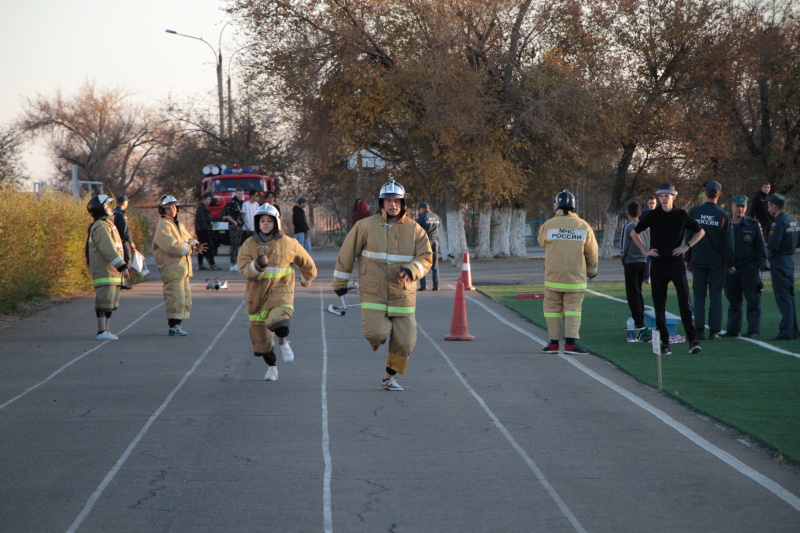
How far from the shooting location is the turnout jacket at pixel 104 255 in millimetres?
13086

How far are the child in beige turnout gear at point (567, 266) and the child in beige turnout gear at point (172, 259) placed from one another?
5176mm

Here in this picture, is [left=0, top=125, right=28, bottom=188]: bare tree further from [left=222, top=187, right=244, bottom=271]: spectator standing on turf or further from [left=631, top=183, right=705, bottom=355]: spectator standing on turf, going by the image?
[left=631, top=183, right=705, bottom=355]: spectator standing on turf

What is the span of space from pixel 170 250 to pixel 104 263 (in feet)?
3.07

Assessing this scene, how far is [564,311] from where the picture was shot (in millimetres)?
11609

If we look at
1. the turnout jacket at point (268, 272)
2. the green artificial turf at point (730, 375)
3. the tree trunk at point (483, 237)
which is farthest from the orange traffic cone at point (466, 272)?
the tree trunk at point (483, 237)

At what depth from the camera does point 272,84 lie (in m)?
32.6

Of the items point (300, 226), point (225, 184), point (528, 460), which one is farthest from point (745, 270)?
point (225, 184)

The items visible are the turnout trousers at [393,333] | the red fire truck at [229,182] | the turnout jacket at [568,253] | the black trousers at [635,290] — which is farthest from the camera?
the red fire truck at [229,182]

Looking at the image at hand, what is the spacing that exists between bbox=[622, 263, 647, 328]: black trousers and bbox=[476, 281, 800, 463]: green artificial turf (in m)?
0.39

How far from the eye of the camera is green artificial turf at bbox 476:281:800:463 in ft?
24.5

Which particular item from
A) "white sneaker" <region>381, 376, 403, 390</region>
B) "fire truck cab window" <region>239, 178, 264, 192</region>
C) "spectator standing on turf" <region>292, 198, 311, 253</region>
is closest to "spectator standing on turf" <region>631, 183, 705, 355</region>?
"white sneaker" <region>381, 376, 403, 390</region>

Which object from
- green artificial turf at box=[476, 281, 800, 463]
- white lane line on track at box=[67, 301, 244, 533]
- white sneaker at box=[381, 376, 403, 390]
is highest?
white sneaker at box=[381, 376, 403, 390]

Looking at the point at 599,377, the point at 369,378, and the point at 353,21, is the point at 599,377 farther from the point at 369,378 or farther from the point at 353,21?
the point at 353,21

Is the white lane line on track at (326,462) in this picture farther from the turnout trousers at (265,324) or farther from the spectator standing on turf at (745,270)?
the spectator standing on turf at (745,270)
